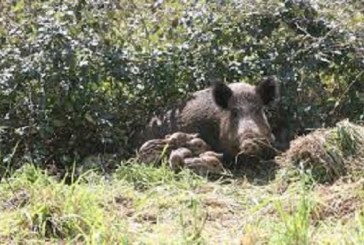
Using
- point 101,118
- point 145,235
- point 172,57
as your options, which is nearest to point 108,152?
point 101,118

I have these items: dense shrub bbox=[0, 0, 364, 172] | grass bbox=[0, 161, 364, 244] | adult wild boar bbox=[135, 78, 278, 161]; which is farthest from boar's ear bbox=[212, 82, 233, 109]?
grass bbox=[0, 161, 364, 244]

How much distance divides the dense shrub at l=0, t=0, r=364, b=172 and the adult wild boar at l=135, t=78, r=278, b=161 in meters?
0.22

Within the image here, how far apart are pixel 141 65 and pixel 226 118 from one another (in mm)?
855

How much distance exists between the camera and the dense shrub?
725 cm

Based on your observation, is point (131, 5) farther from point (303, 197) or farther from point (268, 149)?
point (303, 197)

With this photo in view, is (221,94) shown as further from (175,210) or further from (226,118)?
(175,210)

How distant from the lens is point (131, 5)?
8539 mm

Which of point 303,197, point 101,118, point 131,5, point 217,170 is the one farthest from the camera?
point 131,5

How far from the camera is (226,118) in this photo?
739 cm

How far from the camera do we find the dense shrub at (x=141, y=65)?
725 centimetres

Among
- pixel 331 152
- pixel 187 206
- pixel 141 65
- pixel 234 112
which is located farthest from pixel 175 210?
pixel 141 65

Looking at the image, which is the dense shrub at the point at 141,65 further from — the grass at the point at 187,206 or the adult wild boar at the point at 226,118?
the grass at the point at 187,206

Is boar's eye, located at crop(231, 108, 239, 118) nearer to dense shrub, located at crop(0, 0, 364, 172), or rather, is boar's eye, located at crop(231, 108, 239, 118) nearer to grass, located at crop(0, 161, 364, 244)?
dense shrub, located at crop(0, 0, 364, 172)

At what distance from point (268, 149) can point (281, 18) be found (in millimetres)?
1427
